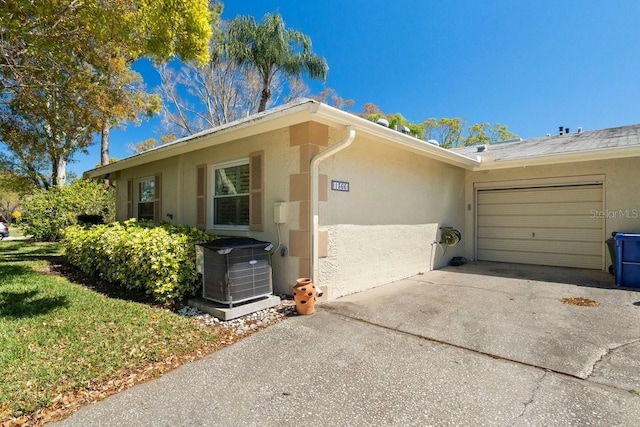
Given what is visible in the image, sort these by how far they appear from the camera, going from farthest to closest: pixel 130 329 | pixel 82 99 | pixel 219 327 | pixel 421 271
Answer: pixel 421 271 < pixel 82 99 < pixel 219 327 < pixel 130 329

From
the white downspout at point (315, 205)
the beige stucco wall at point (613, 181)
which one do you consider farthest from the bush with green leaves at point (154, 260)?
the beige stucco wall at point (613, 181)

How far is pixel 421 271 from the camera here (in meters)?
7.65

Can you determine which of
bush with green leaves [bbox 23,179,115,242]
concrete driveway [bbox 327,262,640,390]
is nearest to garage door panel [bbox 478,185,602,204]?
concrete driveway [bbox 327,262,640,390]

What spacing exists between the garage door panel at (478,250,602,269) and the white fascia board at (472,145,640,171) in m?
2.47

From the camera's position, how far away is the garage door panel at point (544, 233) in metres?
7.93

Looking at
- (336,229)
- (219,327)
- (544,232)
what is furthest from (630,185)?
(219,327)

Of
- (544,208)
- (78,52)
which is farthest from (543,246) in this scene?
(78,52)

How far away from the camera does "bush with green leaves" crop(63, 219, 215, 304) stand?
16.1 feet

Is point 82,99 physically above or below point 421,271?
above

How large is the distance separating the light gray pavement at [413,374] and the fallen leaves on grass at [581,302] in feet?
0.72

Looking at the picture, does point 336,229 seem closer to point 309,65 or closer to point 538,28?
point 538,28

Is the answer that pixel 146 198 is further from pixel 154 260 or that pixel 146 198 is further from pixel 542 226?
pixel 542 226

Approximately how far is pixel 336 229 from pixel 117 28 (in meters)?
4.89

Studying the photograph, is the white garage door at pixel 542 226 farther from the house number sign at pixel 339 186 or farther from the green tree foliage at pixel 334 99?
the green tree foliage at pixel 334 99
